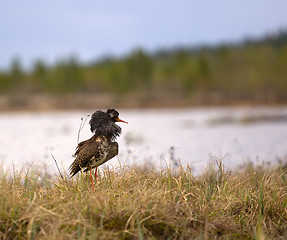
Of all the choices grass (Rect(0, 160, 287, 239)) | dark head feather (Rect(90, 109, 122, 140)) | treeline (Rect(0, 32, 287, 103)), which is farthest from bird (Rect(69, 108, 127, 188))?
treeline (Rect(0, 32, 287, 103))

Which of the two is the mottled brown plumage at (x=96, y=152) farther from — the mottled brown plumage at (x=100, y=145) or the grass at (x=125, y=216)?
the grass at (x=125, y=216)

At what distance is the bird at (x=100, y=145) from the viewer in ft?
19.0

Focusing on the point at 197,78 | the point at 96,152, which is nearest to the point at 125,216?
the point at 96,152

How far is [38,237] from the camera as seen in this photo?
4.49 m

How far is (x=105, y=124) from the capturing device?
595 cm

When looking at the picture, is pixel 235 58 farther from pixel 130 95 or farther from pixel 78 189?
pixel 78 189

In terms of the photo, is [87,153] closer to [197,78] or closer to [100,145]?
[100,145]

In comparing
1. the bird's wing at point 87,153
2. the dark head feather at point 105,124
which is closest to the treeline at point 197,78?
the dark head feather at point 105,124

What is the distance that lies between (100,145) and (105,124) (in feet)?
1.22

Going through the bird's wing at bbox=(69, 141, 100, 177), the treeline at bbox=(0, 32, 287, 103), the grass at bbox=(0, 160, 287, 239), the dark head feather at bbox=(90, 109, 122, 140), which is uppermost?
the treeline at bbox=(0, 32, 287, 103)

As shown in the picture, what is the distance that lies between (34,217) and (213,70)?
9112 cm

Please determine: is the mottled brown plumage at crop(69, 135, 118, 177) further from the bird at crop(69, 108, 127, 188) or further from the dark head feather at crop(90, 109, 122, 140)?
the dark head feather at crop(90, 109, 122, 140)

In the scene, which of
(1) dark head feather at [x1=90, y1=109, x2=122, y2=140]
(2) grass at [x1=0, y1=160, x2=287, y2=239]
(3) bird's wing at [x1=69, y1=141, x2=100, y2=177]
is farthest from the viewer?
(1) dark head feather at [x1=90, y1=109, x2=122, y2=140]

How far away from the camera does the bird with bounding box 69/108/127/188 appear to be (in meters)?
5.79
